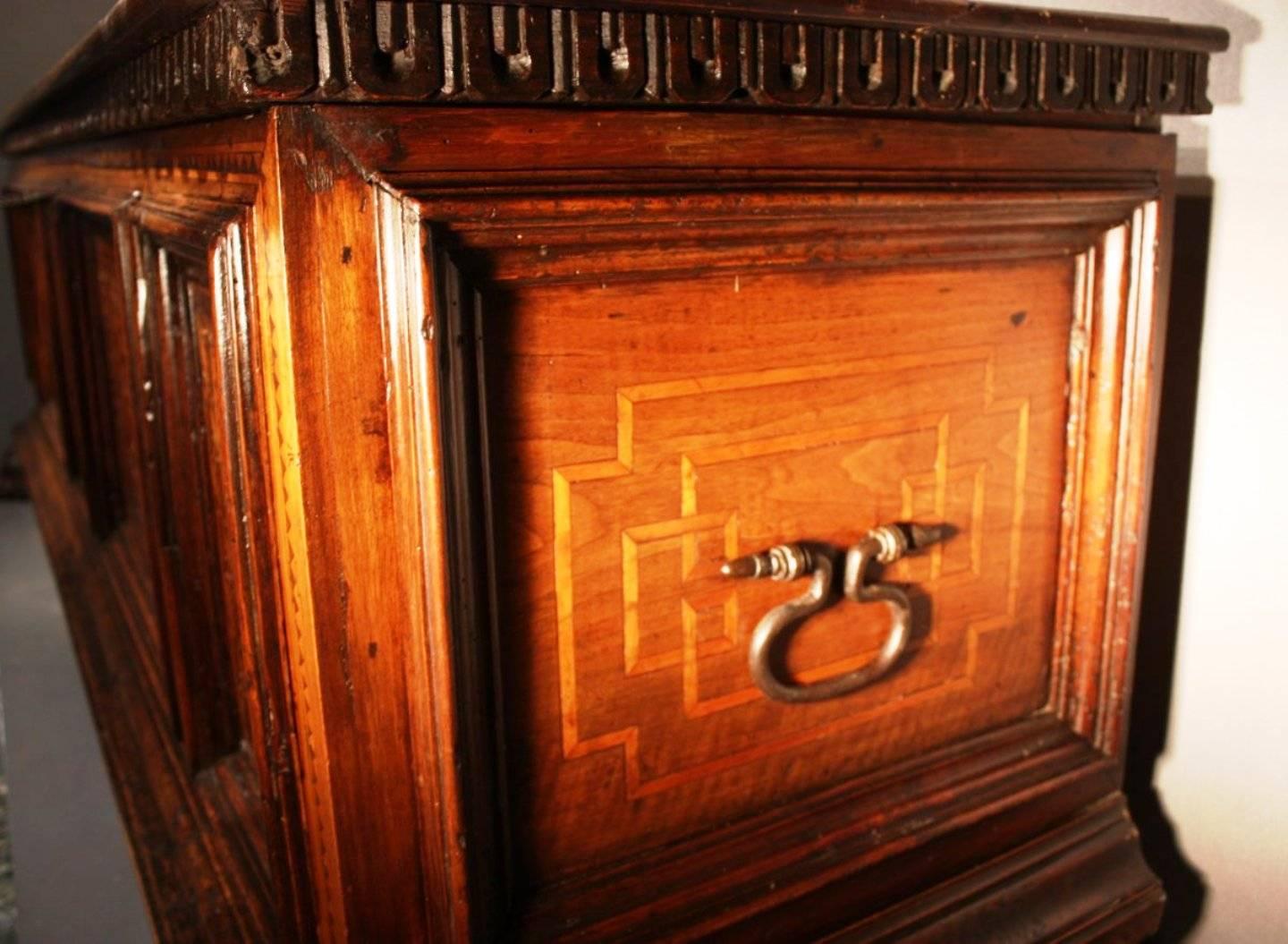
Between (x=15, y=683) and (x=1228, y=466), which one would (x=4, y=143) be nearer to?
(x=15, y=683)

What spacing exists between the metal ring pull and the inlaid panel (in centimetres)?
1

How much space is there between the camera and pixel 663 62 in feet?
1.44

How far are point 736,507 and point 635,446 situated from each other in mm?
66

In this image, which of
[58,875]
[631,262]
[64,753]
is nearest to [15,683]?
[64,753]

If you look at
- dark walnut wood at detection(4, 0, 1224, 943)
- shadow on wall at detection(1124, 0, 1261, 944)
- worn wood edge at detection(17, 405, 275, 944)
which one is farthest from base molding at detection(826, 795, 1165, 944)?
worn wood edge at detection(17, 405, 275, 944)

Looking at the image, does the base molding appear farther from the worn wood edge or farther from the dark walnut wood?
the worn wood edge

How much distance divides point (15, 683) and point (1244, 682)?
112 cm

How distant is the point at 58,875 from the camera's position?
864mm

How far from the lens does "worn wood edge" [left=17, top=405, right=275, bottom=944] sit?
0.63 m

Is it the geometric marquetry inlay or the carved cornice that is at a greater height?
the carved cornice

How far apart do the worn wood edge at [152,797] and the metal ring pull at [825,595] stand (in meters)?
0.28

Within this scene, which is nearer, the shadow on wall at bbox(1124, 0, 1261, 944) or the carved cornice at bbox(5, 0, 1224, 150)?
the carved cornice at bbox(5, 0, 1224, 150)

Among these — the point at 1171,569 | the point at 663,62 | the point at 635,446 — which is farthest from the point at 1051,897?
the point at 663,62

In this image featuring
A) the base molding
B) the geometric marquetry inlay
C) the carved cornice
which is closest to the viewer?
the carved cornice
